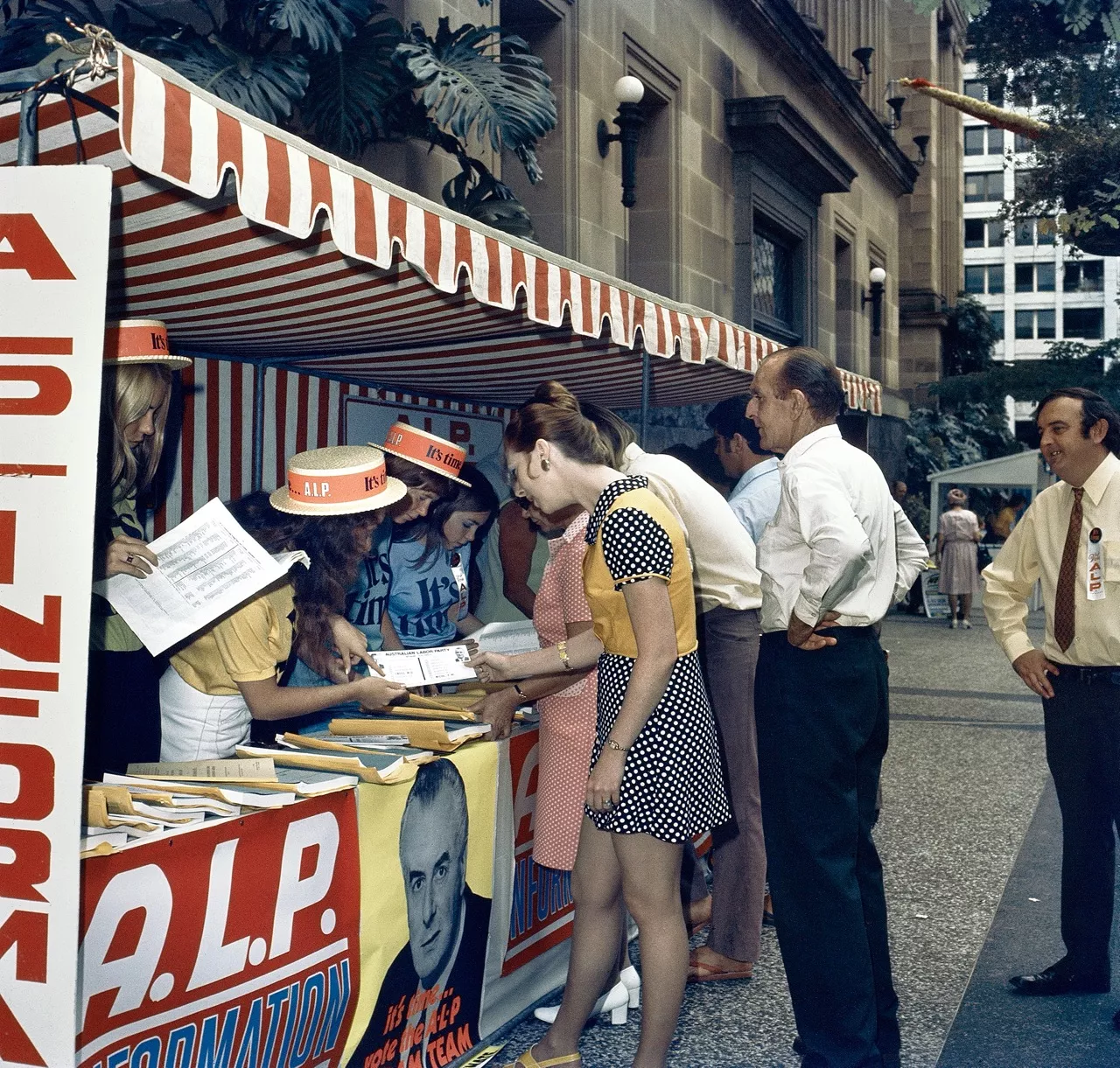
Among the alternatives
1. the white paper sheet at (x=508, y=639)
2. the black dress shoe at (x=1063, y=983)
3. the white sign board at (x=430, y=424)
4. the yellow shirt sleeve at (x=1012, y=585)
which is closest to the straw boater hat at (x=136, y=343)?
the white paper sheet at (x=508, y=639)

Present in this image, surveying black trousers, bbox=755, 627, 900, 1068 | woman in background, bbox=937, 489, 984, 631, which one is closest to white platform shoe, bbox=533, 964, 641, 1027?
black trousers, bbox=755, 627, 900, 1068

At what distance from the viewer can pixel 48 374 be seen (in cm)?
236

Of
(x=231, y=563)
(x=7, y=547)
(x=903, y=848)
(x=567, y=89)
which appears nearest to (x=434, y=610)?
(x=231, y=563)

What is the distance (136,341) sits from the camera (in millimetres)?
3564

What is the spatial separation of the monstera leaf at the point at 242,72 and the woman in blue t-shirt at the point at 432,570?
2765 mm

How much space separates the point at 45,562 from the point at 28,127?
98 cm

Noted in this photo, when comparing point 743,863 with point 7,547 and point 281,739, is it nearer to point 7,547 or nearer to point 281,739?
point 281,739

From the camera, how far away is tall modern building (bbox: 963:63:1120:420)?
290 feet

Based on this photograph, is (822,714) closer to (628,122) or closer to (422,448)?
(422,448)

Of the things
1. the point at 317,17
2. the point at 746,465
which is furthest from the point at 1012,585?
the point at 317,17

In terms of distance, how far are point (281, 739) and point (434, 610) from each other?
172 cm

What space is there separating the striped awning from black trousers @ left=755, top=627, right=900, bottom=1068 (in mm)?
1548

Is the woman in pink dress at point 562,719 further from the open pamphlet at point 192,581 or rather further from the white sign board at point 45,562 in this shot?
the white sign board at point 45,562

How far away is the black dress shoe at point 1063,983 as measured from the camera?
4414 mm
